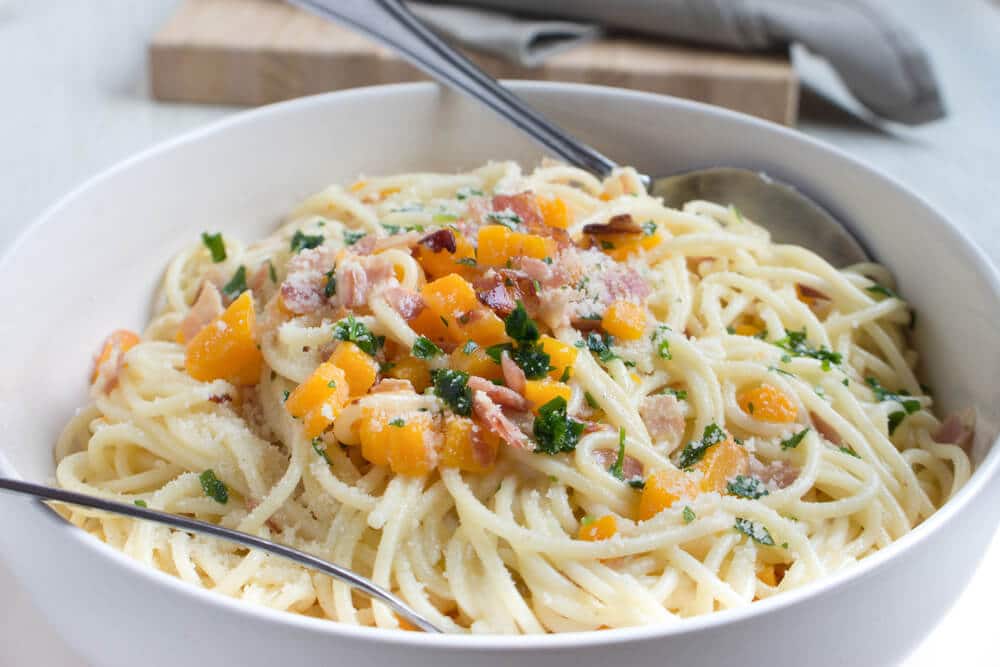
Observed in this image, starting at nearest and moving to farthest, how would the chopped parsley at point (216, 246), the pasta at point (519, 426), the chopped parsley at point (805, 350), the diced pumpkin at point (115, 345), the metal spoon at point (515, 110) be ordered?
the pasta at point (519, 426), the chopped parsley at point (805, 350), the diced pumpkin at point (115, 345), the chopped parsley at point (216, 246), the metal spoon at point (515, 110)

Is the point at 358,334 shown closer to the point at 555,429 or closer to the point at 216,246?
the point at 555,429

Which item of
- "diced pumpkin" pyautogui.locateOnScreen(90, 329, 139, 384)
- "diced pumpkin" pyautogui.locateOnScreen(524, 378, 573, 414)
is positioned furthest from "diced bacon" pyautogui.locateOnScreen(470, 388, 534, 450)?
"diced pumpkin" pyautogui.locateOnScreen(90, 329, 139, 384)

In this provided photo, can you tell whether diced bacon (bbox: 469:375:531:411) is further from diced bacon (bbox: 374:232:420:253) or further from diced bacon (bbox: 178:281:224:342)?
diced bacon (bbox: 178:281:224:342)

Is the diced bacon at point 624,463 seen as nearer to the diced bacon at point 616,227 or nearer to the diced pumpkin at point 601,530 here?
the diced pumpkin at point 601,530

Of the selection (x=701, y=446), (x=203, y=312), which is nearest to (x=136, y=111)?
(x=203, y=312)

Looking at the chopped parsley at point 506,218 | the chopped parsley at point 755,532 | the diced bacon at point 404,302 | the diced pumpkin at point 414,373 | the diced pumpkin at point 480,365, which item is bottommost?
the chopped parsley at point 755,532

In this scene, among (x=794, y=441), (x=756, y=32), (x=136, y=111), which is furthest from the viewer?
(x=136, y=111)

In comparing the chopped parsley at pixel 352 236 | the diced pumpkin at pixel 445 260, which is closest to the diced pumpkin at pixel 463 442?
the diced pumpkin at pixel 445 260
